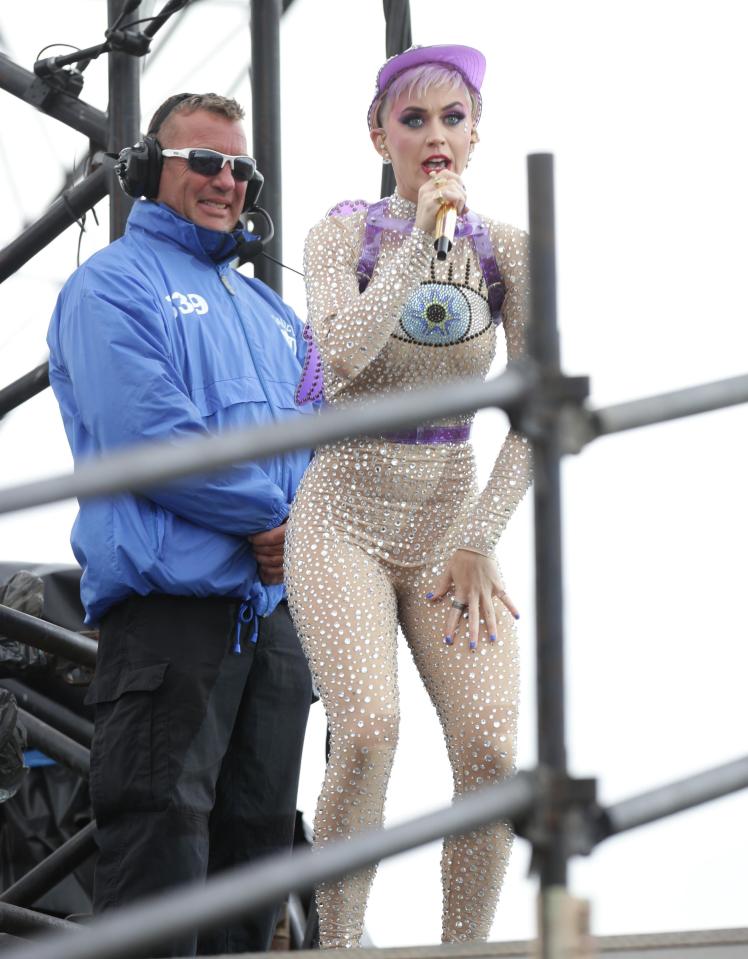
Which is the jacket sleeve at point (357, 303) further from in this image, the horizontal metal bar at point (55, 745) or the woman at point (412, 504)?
the horizontal metal bar at point (55, 745)

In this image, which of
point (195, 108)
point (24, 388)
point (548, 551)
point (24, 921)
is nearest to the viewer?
point (548, 551)

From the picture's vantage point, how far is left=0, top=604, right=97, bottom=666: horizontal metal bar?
350 centimetres

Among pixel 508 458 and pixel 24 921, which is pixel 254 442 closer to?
pixel 508 458

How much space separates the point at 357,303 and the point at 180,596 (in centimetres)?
67

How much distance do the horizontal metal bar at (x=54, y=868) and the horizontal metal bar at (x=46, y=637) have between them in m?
0.39

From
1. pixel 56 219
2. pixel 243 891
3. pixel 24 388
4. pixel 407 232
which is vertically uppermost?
pixel 56 219

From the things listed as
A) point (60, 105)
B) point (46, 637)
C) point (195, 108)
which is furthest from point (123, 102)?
point (46, 637)

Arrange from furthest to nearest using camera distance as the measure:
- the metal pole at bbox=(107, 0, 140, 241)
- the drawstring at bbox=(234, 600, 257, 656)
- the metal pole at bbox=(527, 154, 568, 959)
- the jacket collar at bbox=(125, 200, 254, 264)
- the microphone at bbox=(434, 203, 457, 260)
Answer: the metal pole at bbox=(107, 0, 140, 241) → the jacket collar at bbox=(125, 200, 254, 264) → the drawstring at bbox=(234, 600, 257, 656) → the microphone at bbox=(434, 203, 457, 260) → the metal pole at bbox=(527, 154, 568, 959)

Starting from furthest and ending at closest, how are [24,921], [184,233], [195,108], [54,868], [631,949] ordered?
[54,868]
[24,921]
[195,108]
[184,233]
[631,949]

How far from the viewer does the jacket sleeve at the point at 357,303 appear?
2.15 meters

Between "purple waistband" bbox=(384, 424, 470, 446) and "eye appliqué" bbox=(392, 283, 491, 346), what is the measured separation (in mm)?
128

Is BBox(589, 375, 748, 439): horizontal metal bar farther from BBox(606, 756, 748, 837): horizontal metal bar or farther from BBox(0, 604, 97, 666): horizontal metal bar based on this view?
BBox(0, 604, 97, 666): horizontal metal bar

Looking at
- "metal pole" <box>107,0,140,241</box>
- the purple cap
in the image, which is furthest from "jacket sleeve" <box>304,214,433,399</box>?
"metal pole" <box>107,0,140,241</box>

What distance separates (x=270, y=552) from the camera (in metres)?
2.58
